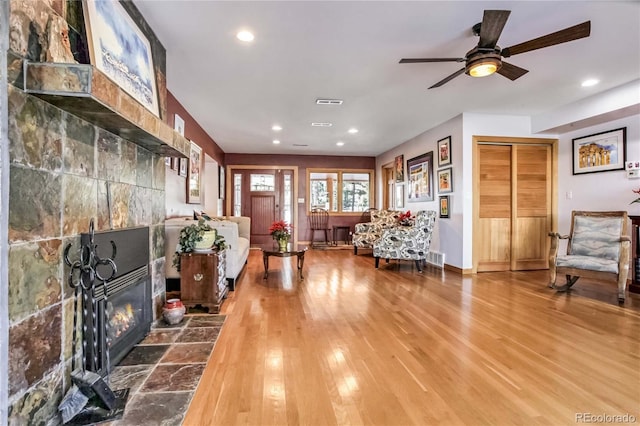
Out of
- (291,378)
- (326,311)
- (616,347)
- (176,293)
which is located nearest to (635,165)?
(616,347)

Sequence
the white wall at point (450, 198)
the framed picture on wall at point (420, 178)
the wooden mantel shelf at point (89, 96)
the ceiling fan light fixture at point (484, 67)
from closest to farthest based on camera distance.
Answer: the wooden mantel shelf at point (89, 96) → the ceiling fan light fixture at point (484, 67) → the white wall at point (450, 198) → the framed picture on wall at point (420, 178)

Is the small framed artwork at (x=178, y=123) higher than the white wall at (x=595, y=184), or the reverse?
the small framed artwork at (x=178, y=123)

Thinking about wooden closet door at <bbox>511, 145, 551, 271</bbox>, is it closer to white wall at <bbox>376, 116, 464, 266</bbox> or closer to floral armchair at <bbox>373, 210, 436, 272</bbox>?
white wall at <bbox>376, 116, 464, 266</bbox>

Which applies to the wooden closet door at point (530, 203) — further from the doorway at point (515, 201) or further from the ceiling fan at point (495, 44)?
the ceiling fan at point (495, 44)


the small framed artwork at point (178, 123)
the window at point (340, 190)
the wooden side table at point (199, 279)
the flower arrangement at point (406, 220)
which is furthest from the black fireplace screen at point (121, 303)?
the window at point (340, 190)

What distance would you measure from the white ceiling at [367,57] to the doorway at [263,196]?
2.98 m

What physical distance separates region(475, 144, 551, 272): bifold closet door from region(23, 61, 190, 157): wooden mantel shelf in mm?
4732

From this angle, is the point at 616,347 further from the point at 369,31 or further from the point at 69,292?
the point at 69,292

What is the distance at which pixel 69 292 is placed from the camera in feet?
4.88

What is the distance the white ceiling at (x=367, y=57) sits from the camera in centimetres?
217

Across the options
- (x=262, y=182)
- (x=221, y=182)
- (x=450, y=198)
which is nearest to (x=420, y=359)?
(x=450, y=198)

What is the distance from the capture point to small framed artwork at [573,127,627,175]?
397 cm

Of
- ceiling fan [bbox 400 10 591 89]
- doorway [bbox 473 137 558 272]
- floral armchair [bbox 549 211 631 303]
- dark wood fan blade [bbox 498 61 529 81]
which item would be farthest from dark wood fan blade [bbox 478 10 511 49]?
doorway [bbox 473 137 558 272]

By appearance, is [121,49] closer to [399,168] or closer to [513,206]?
[513,206]
